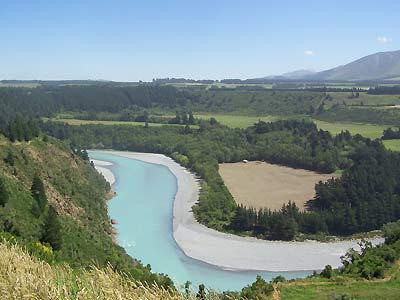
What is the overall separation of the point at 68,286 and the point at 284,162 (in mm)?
94041

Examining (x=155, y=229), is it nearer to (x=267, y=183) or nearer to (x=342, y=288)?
(x=267, y=183)

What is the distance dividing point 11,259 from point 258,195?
66.2 meters

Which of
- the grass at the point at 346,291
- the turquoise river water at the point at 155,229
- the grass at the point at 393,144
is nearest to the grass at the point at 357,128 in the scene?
the grass at the point at 393,144

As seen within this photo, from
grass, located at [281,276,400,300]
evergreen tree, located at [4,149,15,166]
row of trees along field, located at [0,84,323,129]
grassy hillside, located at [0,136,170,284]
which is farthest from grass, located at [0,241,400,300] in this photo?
row of trees along field, located at [0,84,323,129]

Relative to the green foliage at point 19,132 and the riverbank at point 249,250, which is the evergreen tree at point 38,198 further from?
the riverbank at point 249,250

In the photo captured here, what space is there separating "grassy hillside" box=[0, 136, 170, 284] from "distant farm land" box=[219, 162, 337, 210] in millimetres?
20527

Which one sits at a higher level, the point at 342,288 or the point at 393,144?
the point at 342,288

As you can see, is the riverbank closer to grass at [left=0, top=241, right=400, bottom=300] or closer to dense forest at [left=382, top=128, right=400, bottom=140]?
grass at [left=0, top=241, right=400, bottom=300]

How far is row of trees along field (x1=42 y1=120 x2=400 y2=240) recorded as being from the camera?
192 feet

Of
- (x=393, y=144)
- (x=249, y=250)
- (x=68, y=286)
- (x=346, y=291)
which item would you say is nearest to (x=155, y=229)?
(x=249, y=250)

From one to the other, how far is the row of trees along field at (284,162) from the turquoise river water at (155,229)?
18.1 feet

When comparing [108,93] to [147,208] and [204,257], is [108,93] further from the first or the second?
[204,257]

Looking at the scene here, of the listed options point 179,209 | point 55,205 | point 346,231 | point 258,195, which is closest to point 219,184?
point 258,195

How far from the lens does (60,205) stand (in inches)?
1853
